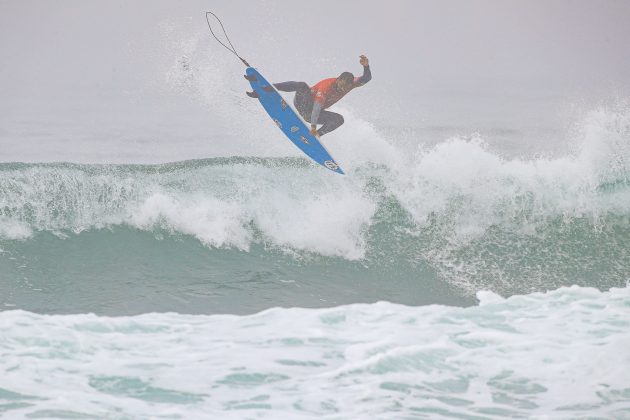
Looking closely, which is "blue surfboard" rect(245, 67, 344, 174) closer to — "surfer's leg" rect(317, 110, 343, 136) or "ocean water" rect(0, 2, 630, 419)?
"surfer's leg" rect(317, 110, 343, 136)

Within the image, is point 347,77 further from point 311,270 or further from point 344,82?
point 311,270

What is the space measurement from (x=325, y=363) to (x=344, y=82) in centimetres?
419

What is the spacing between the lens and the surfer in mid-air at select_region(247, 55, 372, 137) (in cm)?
1009

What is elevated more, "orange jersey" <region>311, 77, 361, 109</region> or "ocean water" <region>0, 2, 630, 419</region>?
"orange jersey" <region>311, 77, 361, 109</region>

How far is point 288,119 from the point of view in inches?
417

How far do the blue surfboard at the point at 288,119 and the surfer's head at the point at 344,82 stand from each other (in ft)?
2.35

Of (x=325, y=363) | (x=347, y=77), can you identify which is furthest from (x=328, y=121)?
(x=325, y=363)

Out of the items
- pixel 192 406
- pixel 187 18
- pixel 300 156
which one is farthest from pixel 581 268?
pixel 187 18

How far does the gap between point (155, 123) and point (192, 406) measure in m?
13.3

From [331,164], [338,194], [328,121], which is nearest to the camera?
[328,121]

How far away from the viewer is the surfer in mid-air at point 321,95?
1009 centimetres

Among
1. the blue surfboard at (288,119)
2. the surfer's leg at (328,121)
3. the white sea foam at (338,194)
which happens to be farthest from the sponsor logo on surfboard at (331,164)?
the white sea foam at (338,194)

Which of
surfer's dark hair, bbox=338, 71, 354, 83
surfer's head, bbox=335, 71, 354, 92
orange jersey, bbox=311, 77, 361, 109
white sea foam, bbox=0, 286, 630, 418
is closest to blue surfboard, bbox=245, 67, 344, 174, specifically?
orange jersey, bbox=311, 77, 361, 109

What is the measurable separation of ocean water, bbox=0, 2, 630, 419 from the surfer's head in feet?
7.07
